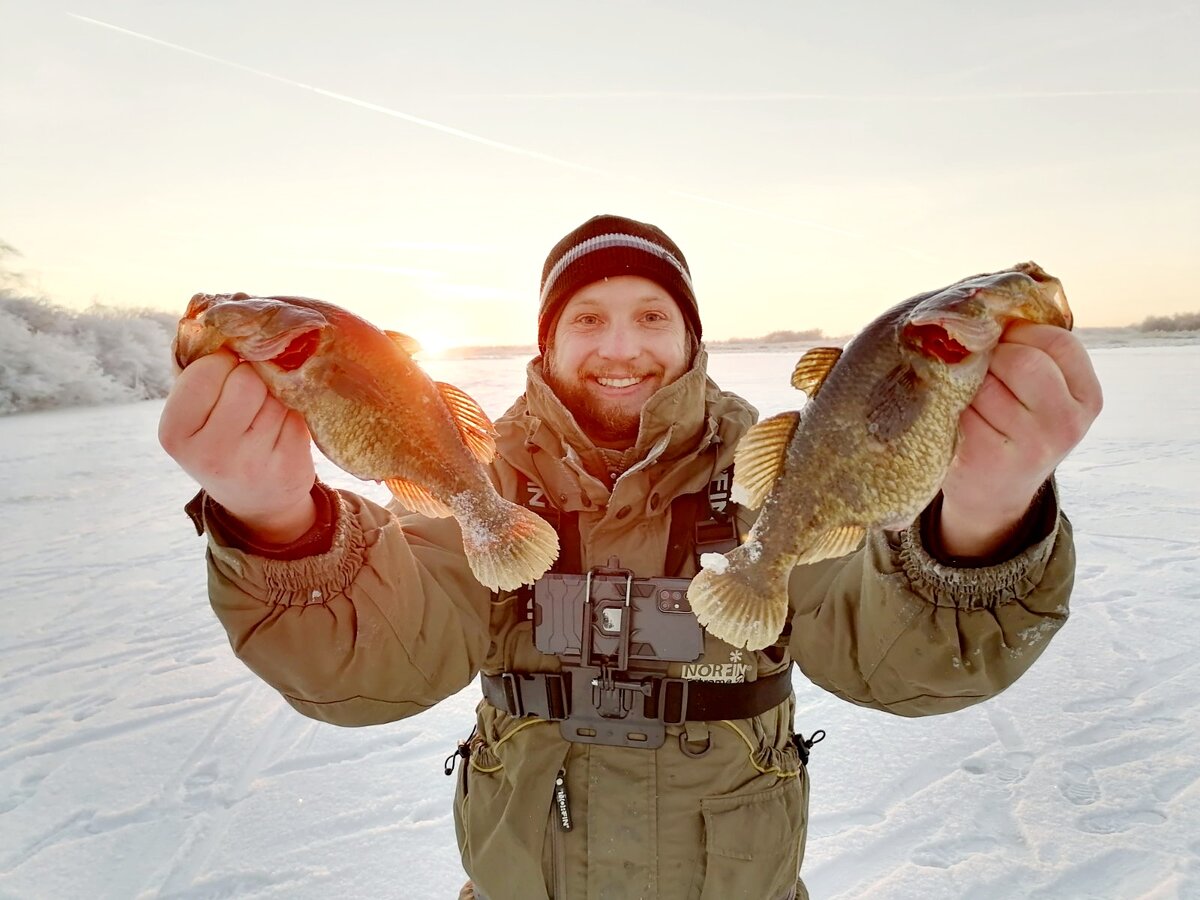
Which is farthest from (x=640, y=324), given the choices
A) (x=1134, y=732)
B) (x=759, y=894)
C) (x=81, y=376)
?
(x=81, y=376)

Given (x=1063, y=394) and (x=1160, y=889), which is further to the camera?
(x=1160, y=889)

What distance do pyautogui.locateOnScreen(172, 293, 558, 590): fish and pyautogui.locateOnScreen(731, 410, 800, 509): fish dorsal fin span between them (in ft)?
2.06

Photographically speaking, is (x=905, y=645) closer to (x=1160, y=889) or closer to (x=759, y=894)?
(x=759, y=894)

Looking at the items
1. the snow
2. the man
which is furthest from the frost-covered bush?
the man

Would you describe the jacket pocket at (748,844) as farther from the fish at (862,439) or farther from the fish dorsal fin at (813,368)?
the fish dorsal fin at (813,368)

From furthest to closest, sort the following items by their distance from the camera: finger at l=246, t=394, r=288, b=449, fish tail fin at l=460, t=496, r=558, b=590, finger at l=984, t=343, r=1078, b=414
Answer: fish tail fin at l=460, t=496, r=558, b=590
finger at l=246, t=394, r=288, b=449
finger at l=984, t=343, r=1078, b=414

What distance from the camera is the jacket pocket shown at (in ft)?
7.48

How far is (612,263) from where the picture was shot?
3119 mm

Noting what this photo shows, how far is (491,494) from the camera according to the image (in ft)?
7.21

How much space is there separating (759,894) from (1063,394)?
5.98 ft

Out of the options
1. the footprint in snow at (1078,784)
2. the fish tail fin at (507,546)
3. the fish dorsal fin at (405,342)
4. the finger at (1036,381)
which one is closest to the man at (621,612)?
the finger at (1036,381)

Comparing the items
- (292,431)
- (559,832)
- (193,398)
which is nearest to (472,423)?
(292,431)

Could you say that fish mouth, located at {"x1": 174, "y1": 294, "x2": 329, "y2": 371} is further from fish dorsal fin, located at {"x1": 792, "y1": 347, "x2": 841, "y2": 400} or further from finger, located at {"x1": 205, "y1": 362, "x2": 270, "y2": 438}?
fish dorsal fin, located at {"x1": 792, "y1": 347, "x2": 841, "y2": 400}

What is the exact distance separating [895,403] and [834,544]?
1.36 feet
